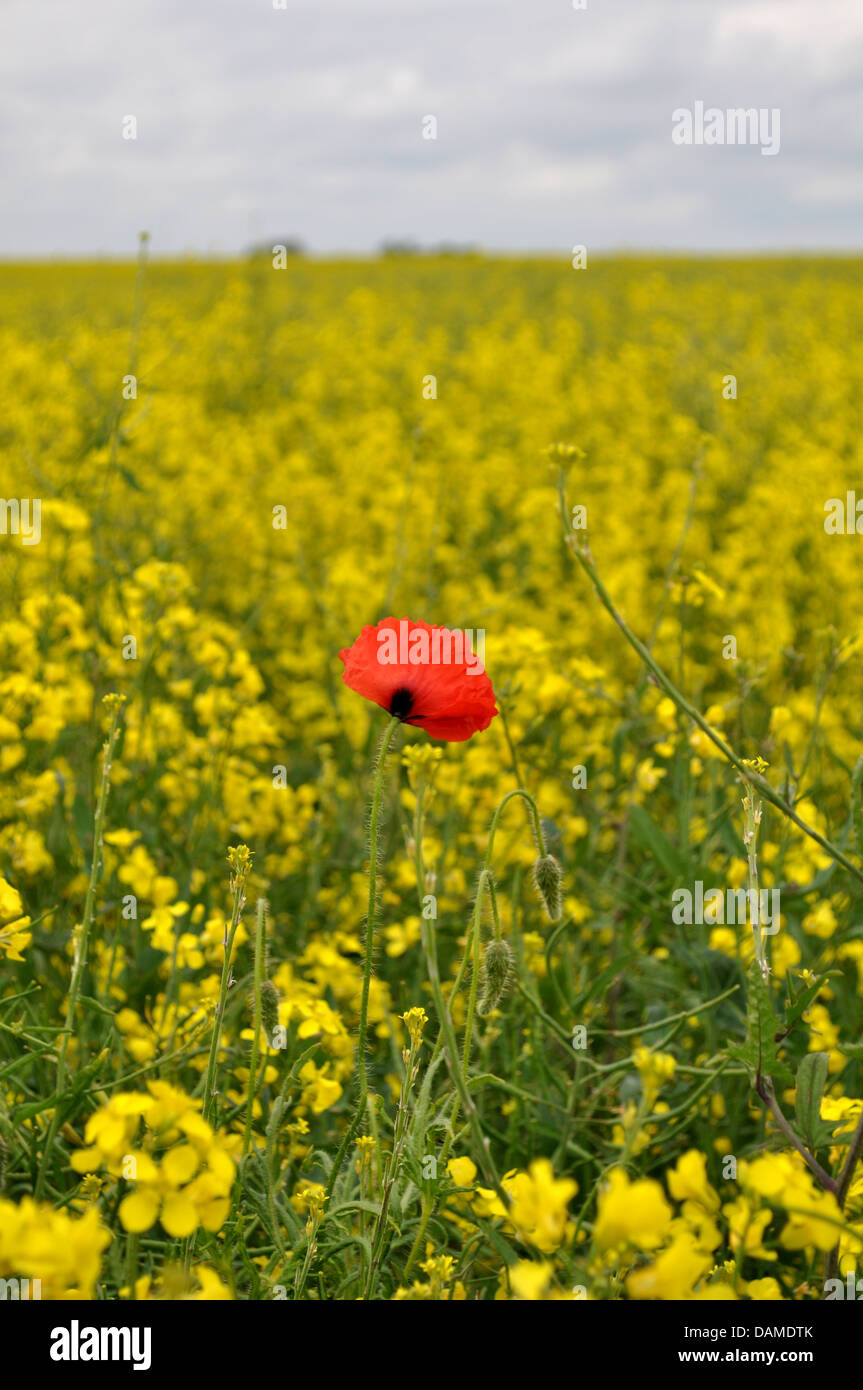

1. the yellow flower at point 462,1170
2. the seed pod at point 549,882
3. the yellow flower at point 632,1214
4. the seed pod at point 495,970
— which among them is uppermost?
the seed pod at point 549,882

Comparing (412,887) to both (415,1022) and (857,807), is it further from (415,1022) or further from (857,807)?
(415,1022)

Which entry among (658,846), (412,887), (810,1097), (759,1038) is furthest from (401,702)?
(412,887)

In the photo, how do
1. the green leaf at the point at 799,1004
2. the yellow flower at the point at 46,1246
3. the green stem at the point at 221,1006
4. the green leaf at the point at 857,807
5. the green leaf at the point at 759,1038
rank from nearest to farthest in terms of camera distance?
1. the yellow flower at the point at 46,1246
2. the green stem at the point at 221,1006
3. the green leaf at the point at 759,1038
4. the green leaf at the point at 799,1004
5. the green leaf at the point at 857,807

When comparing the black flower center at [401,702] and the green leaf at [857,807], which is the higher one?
the black flower center at [401,702]

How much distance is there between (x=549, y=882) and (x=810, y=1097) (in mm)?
363

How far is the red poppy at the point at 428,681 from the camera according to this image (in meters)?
1.21

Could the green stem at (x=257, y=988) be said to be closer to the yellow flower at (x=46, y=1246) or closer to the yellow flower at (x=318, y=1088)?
the yellow flower at (x=318, y=1088)

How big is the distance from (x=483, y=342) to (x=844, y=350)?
3.38m

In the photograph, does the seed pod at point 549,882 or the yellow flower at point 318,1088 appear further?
the yellow flower at point 318,1088

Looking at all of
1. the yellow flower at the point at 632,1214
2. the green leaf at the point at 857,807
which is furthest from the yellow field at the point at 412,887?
the green leaf at the point at 857,807

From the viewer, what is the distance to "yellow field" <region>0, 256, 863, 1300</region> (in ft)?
3.83

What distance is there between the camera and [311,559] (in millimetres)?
4824

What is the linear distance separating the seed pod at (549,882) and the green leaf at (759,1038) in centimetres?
22

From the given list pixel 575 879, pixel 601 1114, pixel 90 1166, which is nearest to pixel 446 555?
pixel 575 879
